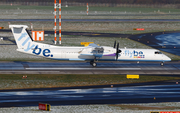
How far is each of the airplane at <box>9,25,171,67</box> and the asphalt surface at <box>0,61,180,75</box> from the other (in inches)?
52.2

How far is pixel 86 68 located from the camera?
42.7 meters

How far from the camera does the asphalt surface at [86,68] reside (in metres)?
40.1

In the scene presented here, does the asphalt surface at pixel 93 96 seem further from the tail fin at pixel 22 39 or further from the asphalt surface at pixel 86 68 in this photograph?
the tail fin at pixel 22 39

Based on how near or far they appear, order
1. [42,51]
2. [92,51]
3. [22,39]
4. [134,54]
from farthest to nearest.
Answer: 1. [134,54]
2. [92,51]
3. [42,51]
4. [22,39]

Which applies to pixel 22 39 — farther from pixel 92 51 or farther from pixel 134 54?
pixel 134 54

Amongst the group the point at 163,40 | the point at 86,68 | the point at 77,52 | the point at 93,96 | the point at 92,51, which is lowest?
the point at 93,96

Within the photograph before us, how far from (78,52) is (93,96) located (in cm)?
1390

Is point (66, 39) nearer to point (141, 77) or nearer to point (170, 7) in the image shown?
point (141, 77)

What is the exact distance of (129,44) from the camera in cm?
6288

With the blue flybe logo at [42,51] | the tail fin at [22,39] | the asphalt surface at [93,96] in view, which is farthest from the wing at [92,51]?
the asphalt surface at [93,96]

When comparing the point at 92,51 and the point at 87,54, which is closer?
the point at 87,54

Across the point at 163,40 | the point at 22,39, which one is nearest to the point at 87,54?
the point at 22,39

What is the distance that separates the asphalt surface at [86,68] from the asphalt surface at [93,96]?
7.36 metres

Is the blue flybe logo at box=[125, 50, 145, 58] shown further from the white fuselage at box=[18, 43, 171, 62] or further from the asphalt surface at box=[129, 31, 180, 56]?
the asphalt surface at box=[129, 31, 180, 56]
